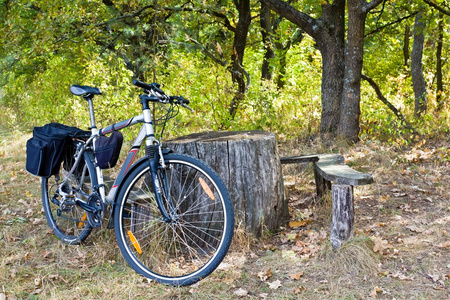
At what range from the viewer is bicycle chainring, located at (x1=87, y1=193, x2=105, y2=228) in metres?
3.59

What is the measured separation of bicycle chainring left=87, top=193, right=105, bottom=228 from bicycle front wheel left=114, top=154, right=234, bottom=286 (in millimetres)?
215

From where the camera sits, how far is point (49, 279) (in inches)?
132

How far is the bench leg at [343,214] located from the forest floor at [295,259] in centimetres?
9

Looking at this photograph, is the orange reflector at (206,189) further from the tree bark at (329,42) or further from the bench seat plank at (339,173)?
the tree bark at (329,42)

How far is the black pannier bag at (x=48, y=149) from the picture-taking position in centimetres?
388

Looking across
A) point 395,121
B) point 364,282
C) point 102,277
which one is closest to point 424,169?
point 395,121

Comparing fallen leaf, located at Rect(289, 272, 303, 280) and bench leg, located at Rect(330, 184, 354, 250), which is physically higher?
bench leg, located at Rect(330, 184, 354, 250)

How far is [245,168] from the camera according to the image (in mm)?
3854

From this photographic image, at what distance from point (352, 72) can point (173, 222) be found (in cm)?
448

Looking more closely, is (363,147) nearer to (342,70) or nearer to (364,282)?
(342,70)

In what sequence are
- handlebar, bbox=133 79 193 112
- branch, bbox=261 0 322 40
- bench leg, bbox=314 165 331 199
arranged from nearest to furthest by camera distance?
handlebar, bbox=133 79 193 112
bench leg, bbox=314 165 331 199
branch, bbox=261 0 322 40

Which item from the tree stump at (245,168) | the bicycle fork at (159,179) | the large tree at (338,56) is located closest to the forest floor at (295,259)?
the tree stump at (245,168)

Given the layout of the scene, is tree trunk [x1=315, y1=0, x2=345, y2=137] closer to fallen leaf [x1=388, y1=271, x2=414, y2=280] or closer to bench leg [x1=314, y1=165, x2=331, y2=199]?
bench leg [x1=314, y1=165, x2=331, y2=199]

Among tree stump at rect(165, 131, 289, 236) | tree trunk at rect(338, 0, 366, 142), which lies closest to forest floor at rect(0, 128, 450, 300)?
tree stump at rect(165, 131, 289, 236)
